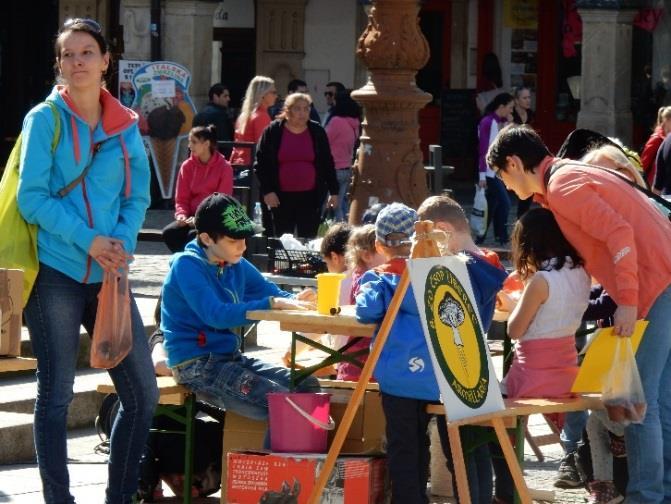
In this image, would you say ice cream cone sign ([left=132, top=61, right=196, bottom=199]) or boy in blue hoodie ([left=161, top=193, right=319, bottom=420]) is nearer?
boy in blue hoodie ([left=161, top=193, right=319, bottom=420])

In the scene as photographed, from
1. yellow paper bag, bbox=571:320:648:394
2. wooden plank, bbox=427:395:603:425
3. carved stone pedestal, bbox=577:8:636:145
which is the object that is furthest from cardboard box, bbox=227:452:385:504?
carved stone pedestal, bbox=577:8:636:145

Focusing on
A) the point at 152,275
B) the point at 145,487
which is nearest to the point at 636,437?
the point at 145,487

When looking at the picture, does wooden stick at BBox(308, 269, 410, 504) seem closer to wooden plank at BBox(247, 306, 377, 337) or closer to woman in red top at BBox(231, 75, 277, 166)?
wooden plank at BBox(247, 306, 377, 337)

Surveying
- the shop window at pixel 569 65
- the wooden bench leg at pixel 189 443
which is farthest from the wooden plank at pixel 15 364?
the shop window at pixel 569 65

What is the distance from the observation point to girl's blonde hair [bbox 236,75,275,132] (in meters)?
16.1

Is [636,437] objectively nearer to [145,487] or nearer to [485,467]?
[485,467]

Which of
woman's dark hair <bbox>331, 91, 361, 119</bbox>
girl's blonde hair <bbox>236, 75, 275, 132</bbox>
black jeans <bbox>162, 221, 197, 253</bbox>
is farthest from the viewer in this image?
woman's dark hair <bbox>331, 91, 361, 119</bbox>

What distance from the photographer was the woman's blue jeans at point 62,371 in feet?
20.3

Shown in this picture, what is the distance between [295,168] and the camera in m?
13.3

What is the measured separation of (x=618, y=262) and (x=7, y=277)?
2.18 m

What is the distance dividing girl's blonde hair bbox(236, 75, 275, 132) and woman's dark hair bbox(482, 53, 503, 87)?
8266 millimetres

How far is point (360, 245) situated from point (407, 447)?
1306 millimetres

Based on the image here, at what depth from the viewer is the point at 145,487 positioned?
7324 mm

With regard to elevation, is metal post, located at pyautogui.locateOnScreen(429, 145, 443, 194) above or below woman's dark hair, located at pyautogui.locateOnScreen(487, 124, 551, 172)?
below
